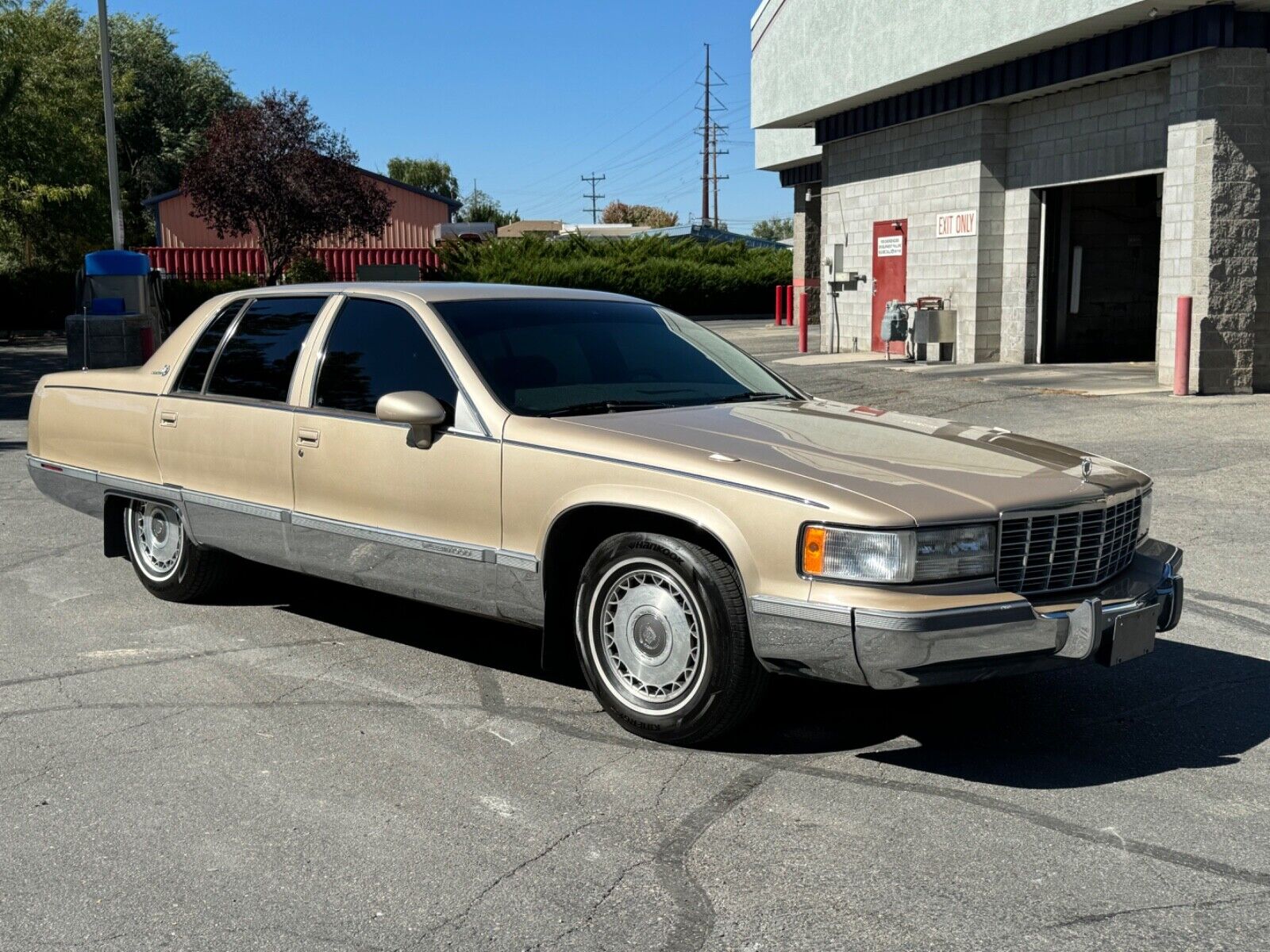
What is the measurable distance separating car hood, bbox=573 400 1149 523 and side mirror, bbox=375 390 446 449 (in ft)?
1.92

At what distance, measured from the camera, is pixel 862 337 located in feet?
85.0

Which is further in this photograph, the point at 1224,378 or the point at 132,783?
the point at 1224,378

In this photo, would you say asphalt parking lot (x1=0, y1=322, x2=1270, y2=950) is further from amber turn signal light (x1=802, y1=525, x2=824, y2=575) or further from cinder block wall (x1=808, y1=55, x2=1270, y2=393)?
A: cinder block wall (x1=808, y1=55, x2=1270, y2=393)

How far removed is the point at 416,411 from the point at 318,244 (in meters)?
51.8

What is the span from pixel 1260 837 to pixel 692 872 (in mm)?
1695

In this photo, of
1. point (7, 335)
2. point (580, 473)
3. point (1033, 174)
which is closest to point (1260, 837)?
point (580, 473)

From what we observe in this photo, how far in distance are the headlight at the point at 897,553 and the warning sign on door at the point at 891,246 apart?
20.0m

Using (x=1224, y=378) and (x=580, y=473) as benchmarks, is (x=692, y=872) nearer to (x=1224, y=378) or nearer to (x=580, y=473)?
(x=580, y=473)

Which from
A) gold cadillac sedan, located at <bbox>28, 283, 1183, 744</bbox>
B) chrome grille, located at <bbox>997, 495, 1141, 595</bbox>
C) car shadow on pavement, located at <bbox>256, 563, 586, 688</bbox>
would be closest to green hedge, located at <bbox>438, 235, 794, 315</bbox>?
car shadow on pavement, located at <bbox>256, 563, 586, 688</bbox>

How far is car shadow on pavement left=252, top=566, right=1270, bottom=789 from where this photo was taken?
15.3 feet

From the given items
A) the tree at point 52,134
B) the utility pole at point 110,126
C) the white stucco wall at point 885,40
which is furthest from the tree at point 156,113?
the white stucco wall at point 885,40

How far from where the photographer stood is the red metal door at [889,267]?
2359 cm

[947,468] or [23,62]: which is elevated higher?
[23,62]

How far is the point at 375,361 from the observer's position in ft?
19.2
